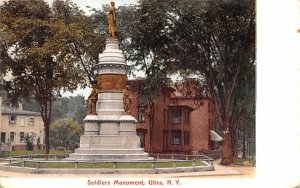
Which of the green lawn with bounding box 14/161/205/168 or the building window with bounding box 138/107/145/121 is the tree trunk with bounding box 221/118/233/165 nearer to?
the green lawn with bounding box 14/161/205/168

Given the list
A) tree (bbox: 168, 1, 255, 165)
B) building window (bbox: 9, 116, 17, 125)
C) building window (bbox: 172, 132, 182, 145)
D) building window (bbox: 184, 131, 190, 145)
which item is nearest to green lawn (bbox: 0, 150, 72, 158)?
building window (bbox: 9, 116, 17, 125)

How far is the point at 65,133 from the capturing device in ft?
20.6

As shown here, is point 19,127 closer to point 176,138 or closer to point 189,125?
point 176,138

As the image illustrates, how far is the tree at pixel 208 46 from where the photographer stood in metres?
6.18

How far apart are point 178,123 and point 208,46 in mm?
886

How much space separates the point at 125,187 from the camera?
5.94 m

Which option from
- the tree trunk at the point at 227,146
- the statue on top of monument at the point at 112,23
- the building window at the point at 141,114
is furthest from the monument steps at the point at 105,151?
the statue on top of monument at the point at 112,23

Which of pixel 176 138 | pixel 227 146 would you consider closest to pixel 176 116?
pixel 176 138

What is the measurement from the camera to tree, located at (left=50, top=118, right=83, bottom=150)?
628 cm

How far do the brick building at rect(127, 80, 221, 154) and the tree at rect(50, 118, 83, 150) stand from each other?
0.67m

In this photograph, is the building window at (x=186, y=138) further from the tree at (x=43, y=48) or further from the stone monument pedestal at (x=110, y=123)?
the tree at (x=43, y=48)

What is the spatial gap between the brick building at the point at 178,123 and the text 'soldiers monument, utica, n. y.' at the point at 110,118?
0.48ft

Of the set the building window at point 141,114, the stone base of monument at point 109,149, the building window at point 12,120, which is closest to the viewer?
the building window at point 12,120
